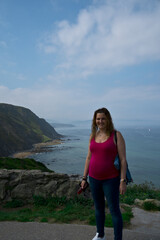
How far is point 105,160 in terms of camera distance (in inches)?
119

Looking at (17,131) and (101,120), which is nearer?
(101,120)

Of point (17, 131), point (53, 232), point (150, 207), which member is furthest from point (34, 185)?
point (17, 131)

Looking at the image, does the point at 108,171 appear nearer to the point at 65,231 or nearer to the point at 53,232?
the point at 65,231

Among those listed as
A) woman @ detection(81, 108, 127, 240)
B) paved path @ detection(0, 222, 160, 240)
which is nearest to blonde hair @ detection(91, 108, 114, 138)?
woman @ detection(81, 108, 127, 240)

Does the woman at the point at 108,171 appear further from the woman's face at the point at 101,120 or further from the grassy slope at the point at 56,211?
the grassy slope at the point at 56,211

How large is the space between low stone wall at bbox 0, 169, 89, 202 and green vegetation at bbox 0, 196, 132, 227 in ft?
0.63

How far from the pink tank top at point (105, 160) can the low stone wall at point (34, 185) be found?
136 inches

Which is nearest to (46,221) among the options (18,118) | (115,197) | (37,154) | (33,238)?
(33,238)

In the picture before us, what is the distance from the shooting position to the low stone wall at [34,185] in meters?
6.17

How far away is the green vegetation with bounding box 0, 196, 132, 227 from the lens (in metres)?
4.52

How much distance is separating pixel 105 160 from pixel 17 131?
10081 cm

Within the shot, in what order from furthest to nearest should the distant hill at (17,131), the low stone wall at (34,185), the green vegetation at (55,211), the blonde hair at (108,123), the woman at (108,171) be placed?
the distant hill at (17,131) → the low stone wall at (34,185) → the green vegetation at (55,211) → the blonde hair at (108,123) → the woman at (108,171)

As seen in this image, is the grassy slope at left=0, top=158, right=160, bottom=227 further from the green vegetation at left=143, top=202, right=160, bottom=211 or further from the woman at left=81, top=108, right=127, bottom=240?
the woman at left=81, top=108, right=127, bottom=240

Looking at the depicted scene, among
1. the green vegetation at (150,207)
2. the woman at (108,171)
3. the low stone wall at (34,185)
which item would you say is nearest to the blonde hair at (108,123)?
the woman at (108,171)
